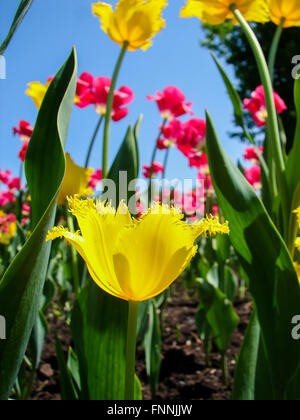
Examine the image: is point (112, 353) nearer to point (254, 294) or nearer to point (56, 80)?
point (254, 294)

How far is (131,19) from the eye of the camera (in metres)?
0.89

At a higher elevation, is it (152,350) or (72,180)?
(72,180)

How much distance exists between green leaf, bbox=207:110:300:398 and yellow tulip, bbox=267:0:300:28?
1.27 feet

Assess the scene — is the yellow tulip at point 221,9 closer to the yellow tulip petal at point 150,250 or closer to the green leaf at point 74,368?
the yellow tulip petal at point 150,250

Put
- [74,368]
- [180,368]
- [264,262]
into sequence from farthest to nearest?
[180,368] → [74,368] → [264,262]

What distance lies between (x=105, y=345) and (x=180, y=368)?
111 centimetres

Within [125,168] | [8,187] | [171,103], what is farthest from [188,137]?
[8,187]

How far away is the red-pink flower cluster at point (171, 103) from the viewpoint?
1.92 m

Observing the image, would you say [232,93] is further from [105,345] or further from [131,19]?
[105,345]

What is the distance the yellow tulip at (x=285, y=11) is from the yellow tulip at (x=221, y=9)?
0.03 m

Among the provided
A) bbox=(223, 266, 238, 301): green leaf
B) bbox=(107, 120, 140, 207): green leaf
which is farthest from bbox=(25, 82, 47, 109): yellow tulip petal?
bbox=(223, 266, 238, 301): green leaf
